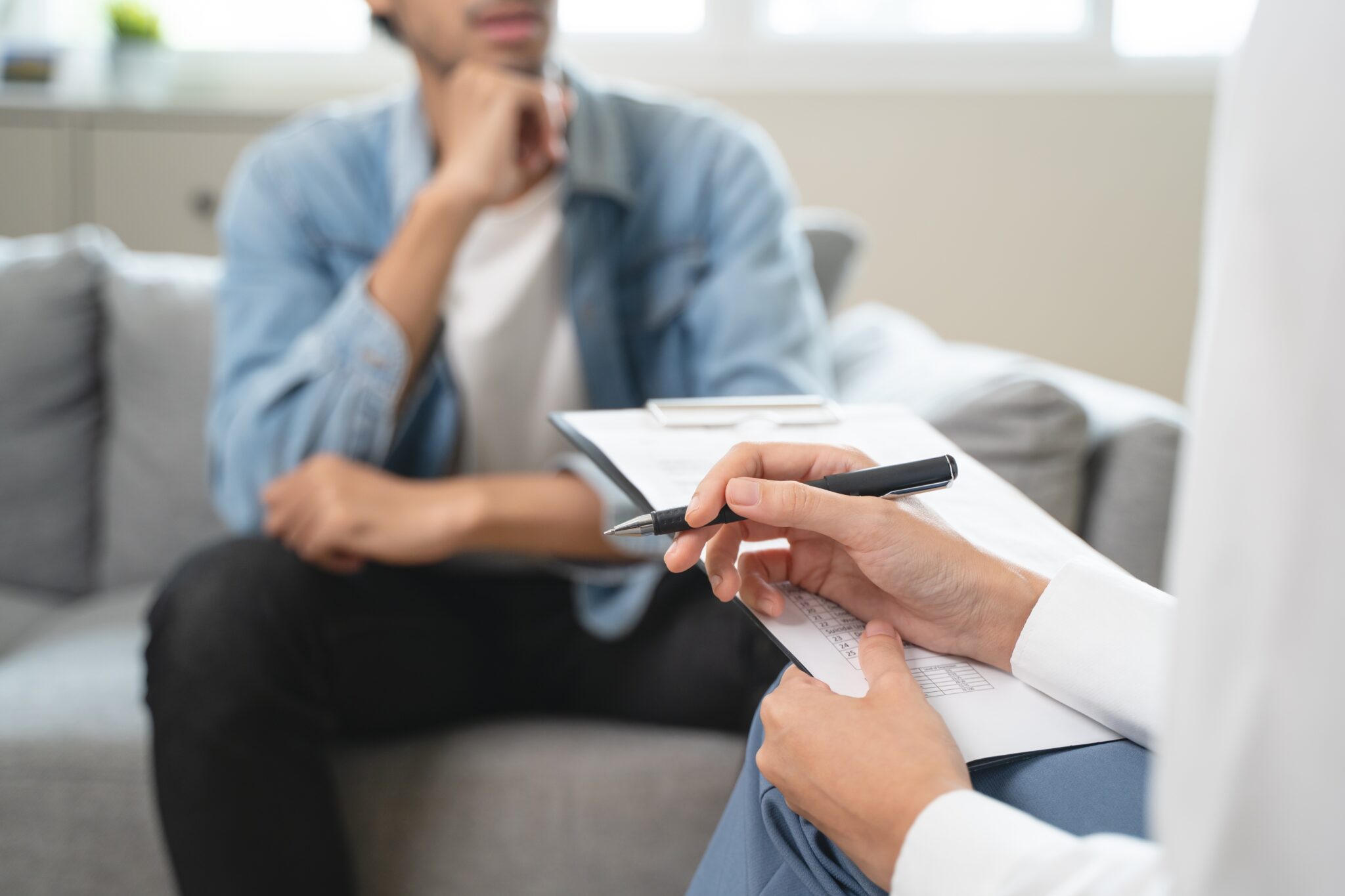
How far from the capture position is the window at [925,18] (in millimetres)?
2256

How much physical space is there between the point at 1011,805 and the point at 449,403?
825 mm

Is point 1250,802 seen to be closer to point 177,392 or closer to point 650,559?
point 650,559

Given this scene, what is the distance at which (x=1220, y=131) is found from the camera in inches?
10.5

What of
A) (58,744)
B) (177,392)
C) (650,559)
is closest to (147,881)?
(58,744)

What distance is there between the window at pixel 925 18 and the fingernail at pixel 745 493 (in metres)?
2.00

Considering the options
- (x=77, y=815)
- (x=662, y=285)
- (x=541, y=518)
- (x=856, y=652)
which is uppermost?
(x=662, y=285)

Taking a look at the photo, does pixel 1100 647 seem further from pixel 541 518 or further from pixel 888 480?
pixel 541 518

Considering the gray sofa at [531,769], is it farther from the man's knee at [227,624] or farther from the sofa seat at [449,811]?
the man's knee at [227,624]

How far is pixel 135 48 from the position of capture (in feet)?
7.20

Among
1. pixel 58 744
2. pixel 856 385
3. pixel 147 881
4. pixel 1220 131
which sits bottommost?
pixel 147 881

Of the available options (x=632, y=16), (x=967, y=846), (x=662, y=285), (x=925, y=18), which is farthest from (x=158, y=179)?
(x=967, y=846)

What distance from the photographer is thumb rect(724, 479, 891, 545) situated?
1.65ft

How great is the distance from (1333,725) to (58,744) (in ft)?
3.53

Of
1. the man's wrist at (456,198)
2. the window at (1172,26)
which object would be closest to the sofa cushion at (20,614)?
the man's wrist at (456,198)
